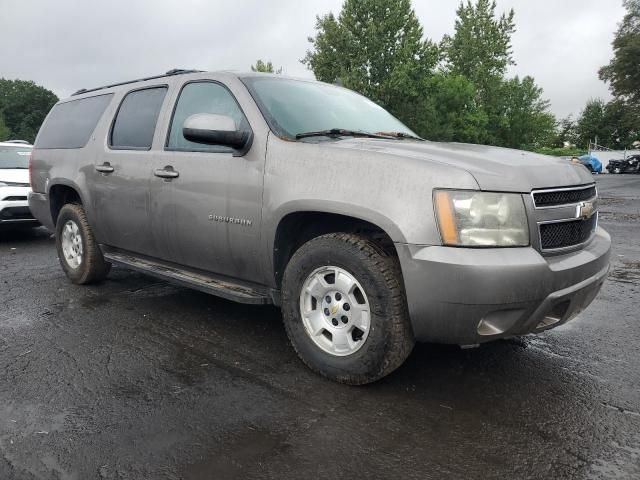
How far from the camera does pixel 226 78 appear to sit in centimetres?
364

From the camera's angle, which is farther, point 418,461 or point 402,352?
point 402,352

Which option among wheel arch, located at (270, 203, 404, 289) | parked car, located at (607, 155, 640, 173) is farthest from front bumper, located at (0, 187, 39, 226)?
parked car, located at (607, 155, 640, 173)

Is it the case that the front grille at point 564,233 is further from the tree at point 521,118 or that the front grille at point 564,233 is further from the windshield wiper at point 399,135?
the tree at point 521,118

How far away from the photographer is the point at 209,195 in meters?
3.46

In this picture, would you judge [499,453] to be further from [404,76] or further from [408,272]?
[404,76]

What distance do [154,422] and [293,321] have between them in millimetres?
933

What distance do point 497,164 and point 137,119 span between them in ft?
9.88

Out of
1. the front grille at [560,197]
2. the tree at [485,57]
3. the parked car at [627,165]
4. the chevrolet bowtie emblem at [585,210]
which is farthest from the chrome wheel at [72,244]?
the tree at [485,57]

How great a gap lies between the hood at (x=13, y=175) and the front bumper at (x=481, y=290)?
295 inches

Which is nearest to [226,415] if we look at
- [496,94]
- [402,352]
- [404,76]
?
[402,352]

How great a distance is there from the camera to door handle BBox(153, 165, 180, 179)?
3707mm

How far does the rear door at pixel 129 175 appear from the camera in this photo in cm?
406

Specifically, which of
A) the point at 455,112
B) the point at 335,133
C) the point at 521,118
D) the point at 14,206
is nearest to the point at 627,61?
the point at 455,112

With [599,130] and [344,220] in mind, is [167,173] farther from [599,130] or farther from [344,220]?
[599,130]
